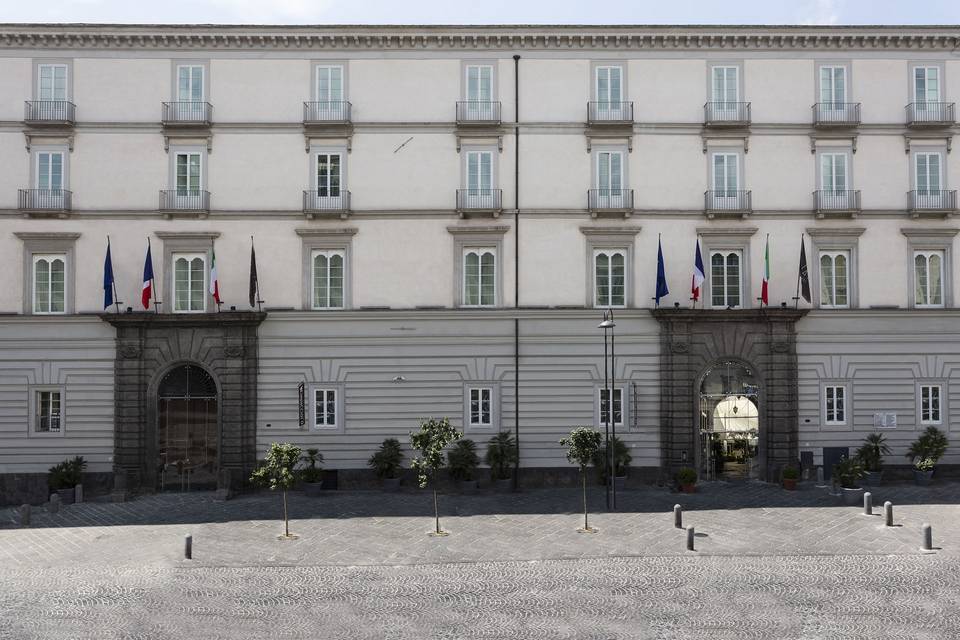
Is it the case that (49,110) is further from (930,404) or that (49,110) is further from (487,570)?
(930,404)

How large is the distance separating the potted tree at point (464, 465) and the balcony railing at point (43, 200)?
18484 millimetres

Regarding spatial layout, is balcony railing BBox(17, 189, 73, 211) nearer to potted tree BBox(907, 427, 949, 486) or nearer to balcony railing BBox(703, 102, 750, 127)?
balcony railing BBox(703, 102, 750, 127)

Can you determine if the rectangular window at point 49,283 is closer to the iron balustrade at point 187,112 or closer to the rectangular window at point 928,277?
the iron balustrade at point 187,112

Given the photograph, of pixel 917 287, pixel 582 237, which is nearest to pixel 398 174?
pixel 582 237

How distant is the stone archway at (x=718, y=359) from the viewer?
28875mm

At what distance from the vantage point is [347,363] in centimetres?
2914

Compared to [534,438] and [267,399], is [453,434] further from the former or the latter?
[267,399]

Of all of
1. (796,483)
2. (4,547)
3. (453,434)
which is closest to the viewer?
(4,547)

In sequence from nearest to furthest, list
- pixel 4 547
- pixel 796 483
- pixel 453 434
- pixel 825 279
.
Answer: pixel 4 547
pixel 453 434
pixel 796 483
pixel 825 279

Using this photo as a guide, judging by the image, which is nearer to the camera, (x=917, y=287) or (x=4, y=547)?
(x=4, y=547)

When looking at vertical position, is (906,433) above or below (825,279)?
below

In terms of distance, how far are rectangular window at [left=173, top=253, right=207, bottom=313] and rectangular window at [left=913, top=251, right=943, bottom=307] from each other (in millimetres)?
29454

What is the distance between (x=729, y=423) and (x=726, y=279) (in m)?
5.98

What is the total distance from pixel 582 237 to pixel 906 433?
50.9 feet
